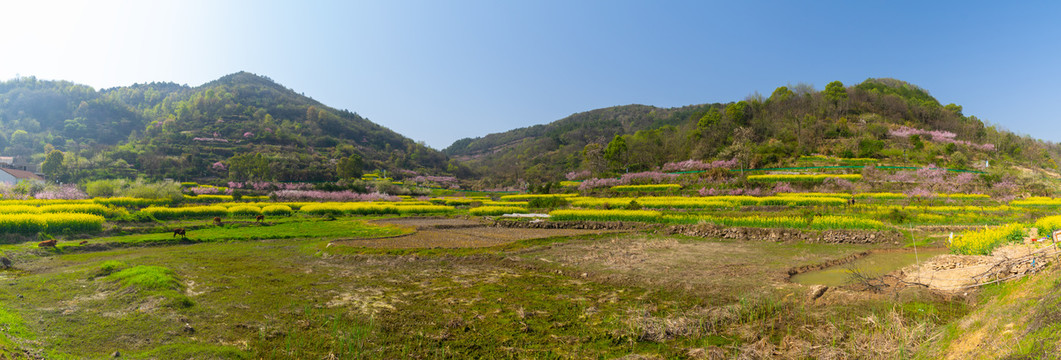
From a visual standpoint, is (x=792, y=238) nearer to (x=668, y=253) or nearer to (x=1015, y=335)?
(x=668, y=253)

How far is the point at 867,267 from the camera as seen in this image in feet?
32.1

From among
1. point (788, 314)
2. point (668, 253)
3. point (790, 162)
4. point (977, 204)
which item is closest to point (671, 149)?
point (790, 162)

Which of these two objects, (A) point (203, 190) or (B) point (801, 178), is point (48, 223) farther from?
(B) point (801, 178)

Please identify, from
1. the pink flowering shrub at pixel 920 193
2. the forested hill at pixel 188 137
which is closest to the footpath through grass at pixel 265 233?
the pink flowering shrub at pixel 920 193

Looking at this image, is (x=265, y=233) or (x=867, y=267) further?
(x=265, y=233)

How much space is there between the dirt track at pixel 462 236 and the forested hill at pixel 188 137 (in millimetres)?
40286

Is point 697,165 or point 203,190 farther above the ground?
point 697,165

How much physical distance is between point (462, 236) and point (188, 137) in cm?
6737

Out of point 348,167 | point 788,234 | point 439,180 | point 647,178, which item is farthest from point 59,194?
point 647,178

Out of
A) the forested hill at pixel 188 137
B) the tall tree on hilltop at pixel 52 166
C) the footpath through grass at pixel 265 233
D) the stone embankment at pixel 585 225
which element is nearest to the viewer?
the footpath through grass at pixel 265 233

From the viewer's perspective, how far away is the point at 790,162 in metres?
38.6

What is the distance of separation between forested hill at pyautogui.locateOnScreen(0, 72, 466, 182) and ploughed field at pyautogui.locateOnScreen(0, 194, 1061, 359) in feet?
132

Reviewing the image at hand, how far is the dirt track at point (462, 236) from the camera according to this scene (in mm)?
14961

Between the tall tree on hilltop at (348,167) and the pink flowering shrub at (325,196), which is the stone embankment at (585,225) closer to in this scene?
the pink flowering shrub at (325,196)
